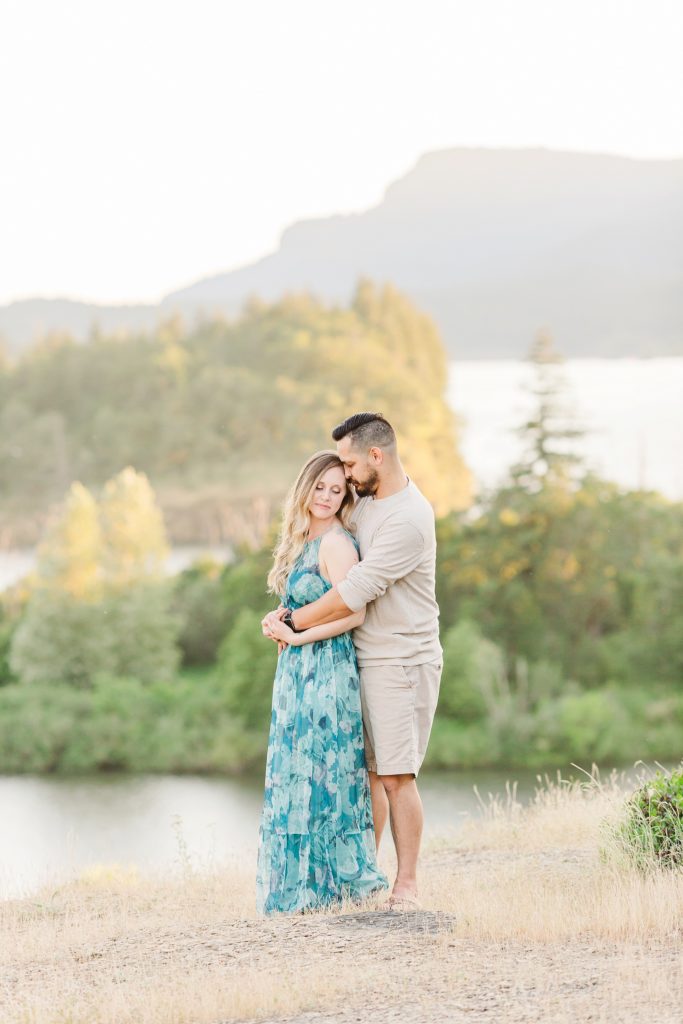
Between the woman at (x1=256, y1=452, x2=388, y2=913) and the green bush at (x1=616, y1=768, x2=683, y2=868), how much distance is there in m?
1.27

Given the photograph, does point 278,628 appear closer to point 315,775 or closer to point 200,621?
point 315,775

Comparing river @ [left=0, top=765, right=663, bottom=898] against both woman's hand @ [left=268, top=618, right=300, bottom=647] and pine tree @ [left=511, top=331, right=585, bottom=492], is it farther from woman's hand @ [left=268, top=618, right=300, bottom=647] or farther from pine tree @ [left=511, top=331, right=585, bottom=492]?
woman's hand @ [left=268, top=618, right=300, bottom=647]

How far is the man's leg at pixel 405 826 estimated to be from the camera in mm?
5484

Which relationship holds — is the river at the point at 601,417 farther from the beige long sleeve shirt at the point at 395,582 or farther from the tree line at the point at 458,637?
the beige long sleeve shirt at the point at 395,582

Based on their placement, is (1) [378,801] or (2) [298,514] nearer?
(2) [298,514]

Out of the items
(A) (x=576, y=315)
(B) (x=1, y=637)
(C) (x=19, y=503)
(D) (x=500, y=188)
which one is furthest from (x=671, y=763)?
(D) (x=500, y=188)

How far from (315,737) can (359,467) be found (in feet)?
3.85

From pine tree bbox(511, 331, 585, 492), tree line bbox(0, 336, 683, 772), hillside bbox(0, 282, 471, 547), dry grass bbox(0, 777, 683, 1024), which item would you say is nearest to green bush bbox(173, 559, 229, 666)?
tree line bbox(0, 336, 683, 772)

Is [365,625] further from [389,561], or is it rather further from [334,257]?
[334,257]

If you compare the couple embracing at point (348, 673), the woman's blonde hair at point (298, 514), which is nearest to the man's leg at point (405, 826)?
the couple embracing at point (348, 673)

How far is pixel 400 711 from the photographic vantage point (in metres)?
5.43

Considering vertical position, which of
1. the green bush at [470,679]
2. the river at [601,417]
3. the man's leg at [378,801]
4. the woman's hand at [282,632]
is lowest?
the green bush at [470,679]

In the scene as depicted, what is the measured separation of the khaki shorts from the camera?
5.43 meters

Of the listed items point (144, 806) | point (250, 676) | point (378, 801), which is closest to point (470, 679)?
point (250, 676)
